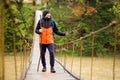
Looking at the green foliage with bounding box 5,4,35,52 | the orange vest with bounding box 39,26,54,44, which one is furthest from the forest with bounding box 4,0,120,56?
the orange vest with bounding box 39,26,54,44

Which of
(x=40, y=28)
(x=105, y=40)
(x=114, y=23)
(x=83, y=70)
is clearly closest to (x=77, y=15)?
(x=105, y=40)

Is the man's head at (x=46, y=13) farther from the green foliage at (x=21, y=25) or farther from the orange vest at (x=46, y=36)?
the green foliage at (x=21, y=25)

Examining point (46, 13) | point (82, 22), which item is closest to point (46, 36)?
point (46, 13)

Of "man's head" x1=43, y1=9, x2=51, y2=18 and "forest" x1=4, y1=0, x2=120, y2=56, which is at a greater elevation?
"man's head" x1=43, y1=9, x2=51, y2=18

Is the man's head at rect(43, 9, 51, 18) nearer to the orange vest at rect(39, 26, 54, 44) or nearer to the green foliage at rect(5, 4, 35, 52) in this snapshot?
the orange vest at rect(39, 26, 54, 44)

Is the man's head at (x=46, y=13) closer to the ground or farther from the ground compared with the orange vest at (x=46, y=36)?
farther from the ground

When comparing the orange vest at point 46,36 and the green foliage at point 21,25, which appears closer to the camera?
the orange vest at point 46,36

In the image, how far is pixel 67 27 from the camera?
66.2 ft

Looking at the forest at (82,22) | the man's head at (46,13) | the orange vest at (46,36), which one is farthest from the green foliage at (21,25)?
the man's head at (46,13)

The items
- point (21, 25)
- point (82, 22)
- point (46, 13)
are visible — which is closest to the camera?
point (46, 13)

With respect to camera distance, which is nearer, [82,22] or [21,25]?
Result: [82,22]

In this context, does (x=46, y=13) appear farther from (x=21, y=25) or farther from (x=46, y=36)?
(x=21, y=25)

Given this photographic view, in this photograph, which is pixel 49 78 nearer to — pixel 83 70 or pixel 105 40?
pixel 83 70

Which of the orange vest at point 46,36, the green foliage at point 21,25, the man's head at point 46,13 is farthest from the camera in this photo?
the green foliage at point 21,25
